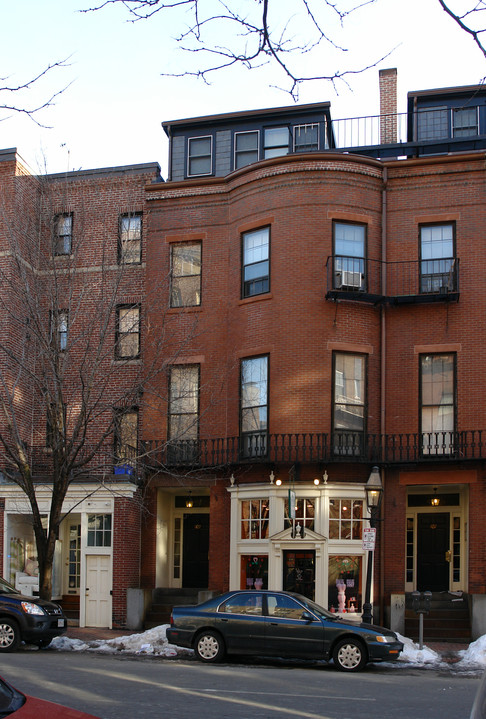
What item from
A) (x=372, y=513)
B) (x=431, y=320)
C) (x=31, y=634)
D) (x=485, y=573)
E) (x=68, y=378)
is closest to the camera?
(x=31, y=634)

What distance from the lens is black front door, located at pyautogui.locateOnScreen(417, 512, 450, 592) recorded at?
77.8 ft

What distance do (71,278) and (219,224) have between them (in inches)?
196

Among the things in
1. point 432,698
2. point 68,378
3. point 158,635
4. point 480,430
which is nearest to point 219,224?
point 68,378

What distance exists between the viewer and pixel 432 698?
12.7m

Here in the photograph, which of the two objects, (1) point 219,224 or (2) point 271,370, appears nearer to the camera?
(2) point 271,370

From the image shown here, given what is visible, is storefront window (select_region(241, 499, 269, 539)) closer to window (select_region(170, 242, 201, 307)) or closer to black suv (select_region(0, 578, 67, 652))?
window (select_region(170, 242, 201, 307))

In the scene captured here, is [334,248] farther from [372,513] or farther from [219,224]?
[372,513]

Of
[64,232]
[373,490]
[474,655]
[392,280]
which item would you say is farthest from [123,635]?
[64,232]

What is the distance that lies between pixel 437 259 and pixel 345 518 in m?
6.73

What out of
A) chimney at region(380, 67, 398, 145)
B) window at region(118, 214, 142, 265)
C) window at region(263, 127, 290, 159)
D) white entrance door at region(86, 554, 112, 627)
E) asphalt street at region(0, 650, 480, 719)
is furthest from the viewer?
window at region(263, 127, 290, 159)

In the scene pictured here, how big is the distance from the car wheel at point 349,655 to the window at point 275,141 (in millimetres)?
16237

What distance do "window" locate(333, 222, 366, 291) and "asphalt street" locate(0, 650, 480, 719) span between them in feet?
31.1

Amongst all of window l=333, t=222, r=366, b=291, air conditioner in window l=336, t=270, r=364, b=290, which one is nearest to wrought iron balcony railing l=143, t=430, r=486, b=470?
air conditioner in window l=336, t=270, r=364, b=290

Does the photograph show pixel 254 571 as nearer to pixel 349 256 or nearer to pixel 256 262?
pixel 256 262
